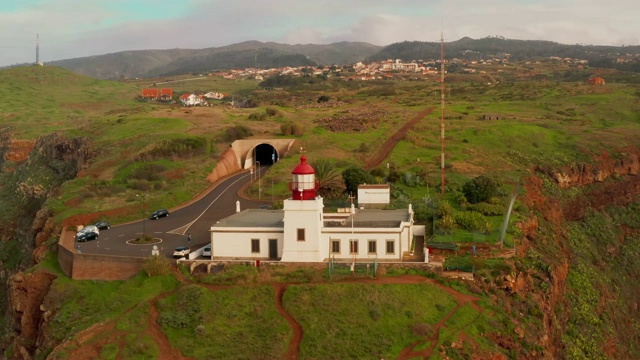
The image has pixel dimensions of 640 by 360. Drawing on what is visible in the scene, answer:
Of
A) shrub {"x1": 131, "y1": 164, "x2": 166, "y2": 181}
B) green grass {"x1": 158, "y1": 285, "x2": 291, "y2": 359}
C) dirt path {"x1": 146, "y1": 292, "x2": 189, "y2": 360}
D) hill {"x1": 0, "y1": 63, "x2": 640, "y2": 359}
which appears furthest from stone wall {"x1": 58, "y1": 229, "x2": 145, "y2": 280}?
shrub {"x1": 131, "y1": 164, "x2": 166, "y2": 181}

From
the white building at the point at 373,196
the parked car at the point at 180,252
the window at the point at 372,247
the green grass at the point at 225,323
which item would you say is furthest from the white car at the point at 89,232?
the window at the point at 372,247

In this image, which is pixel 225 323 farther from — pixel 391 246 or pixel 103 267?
pixel 391 246

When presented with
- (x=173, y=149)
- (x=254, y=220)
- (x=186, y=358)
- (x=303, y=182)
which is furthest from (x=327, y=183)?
(x=186, y=358)

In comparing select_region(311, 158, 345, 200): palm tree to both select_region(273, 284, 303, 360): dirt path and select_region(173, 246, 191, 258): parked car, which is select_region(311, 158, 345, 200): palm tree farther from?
select_region(273, 284, 303, 360): dirt path

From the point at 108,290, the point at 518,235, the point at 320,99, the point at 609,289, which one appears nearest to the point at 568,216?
the point at 609,289

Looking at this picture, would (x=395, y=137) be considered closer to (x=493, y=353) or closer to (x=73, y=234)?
(x=73, y=234)

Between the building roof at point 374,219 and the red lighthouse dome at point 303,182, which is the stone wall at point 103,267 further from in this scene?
the building roof at point 374,219
